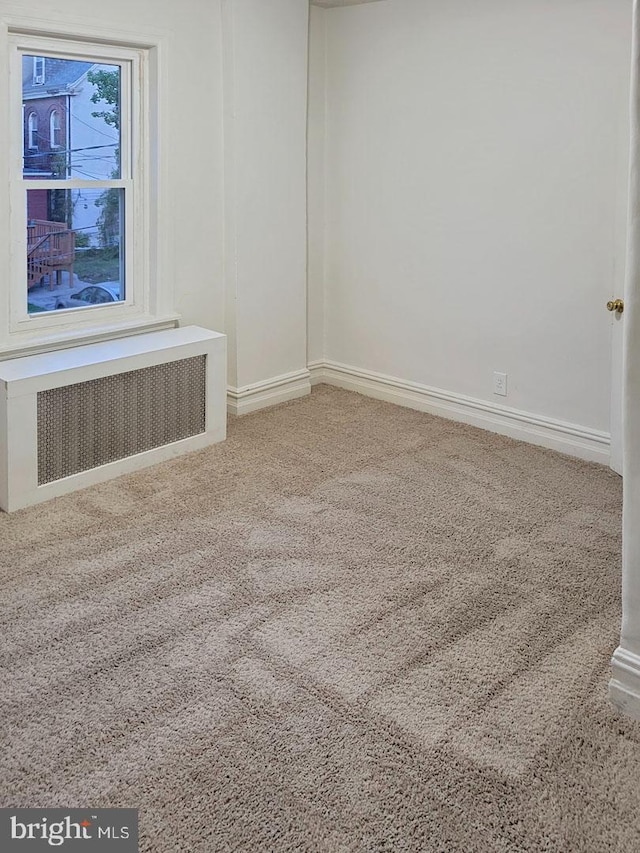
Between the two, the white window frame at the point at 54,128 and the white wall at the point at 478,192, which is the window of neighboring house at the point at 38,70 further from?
the white wall at the point at 478,192

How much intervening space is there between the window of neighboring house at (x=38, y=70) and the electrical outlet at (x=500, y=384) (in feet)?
8.61

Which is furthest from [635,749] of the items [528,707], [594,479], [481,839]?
[594,479]

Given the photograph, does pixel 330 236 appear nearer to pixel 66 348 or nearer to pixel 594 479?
pixel 66 348

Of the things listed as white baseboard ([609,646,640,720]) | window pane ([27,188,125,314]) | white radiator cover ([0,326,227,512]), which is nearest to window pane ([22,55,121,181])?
window pane ([27,188,125,314])

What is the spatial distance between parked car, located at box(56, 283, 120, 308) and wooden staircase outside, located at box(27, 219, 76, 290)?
3.3 inches

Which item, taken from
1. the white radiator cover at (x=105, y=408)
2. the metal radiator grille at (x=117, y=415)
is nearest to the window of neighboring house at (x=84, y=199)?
the white radiator cover at (x=105, y=408)

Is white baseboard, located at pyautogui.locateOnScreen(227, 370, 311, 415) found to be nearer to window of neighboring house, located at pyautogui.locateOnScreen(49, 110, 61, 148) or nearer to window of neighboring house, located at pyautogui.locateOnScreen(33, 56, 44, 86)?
window of neighboring house, located at pyautogui.locateOnScreen(49, 110, 61, 148)

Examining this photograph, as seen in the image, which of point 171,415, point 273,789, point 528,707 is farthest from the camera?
point 171,415

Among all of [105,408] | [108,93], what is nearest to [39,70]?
[108,93]

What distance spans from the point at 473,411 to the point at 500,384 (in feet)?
0.78

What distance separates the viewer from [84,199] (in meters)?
4.16

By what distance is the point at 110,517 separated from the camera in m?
3.54

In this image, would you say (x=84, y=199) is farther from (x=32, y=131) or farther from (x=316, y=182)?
(x=316, y=182)

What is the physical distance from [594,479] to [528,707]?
6.03 ft
